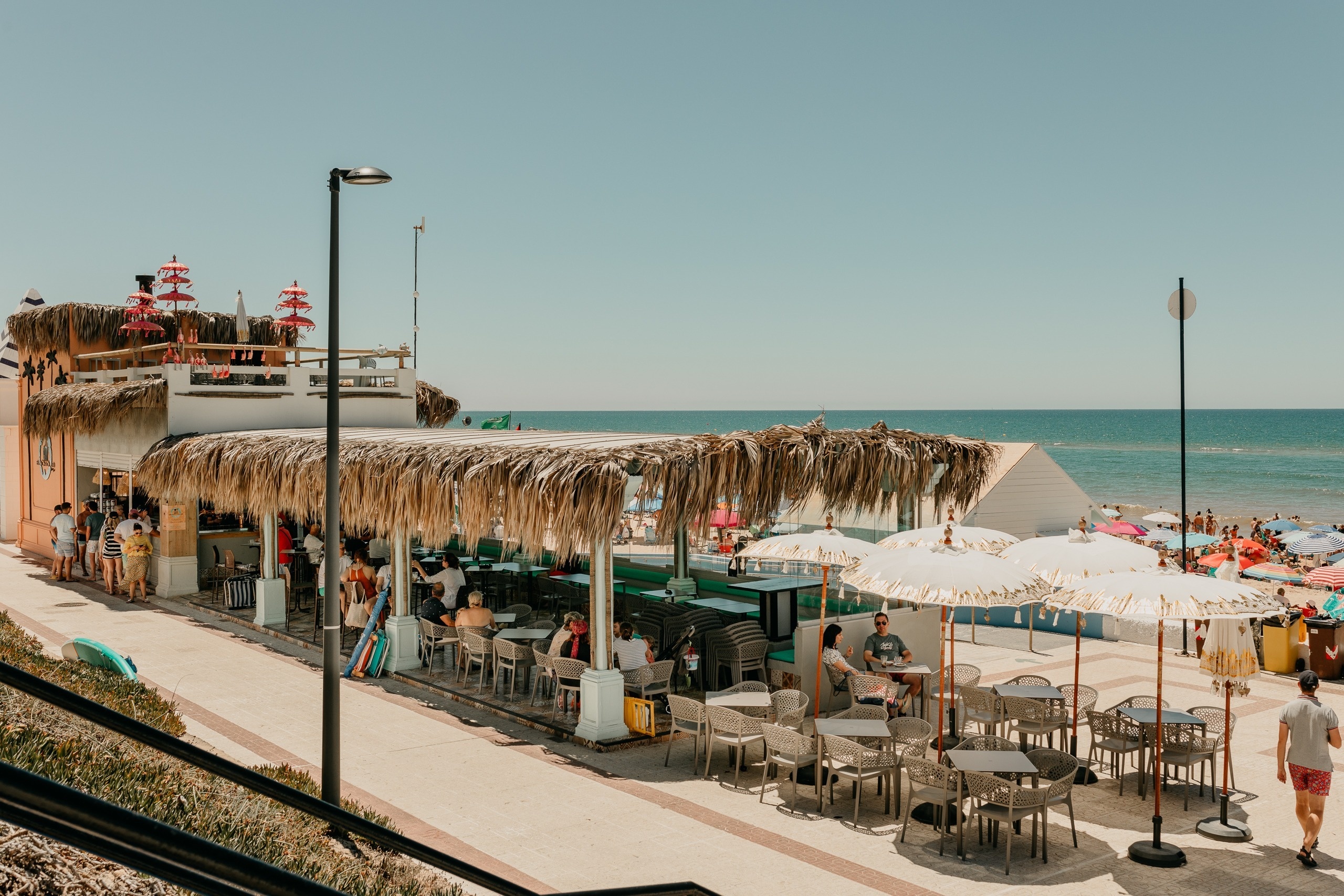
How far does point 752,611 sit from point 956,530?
3064mm

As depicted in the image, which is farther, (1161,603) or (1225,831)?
(1225,831)

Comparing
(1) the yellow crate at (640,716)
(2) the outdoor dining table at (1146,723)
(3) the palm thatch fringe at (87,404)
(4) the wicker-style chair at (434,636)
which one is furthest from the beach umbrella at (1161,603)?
(3) the palm thatch fringe at (87,404)

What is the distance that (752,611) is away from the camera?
1384cm

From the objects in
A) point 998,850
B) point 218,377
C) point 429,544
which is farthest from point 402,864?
point 218,377

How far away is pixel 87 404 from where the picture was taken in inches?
846

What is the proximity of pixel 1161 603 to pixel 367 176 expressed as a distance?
726cm

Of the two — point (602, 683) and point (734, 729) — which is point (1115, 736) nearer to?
point (734, 729)

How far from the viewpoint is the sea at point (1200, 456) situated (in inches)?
2844

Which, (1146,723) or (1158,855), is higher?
(1146,723)

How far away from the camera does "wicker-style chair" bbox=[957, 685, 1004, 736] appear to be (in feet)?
36.7

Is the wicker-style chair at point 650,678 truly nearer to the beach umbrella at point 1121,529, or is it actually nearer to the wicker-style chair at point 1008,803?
the wicker-style chair at point 1008,803

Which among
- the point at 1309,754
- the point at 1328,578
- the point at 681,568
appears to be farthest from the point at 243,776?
the point at 1328,578

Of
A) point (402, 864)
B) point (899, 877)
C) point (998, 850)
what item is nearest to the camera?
point (402, 864)

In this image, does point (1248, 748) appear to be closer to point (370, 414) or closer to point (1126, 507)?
point (370, 414)
